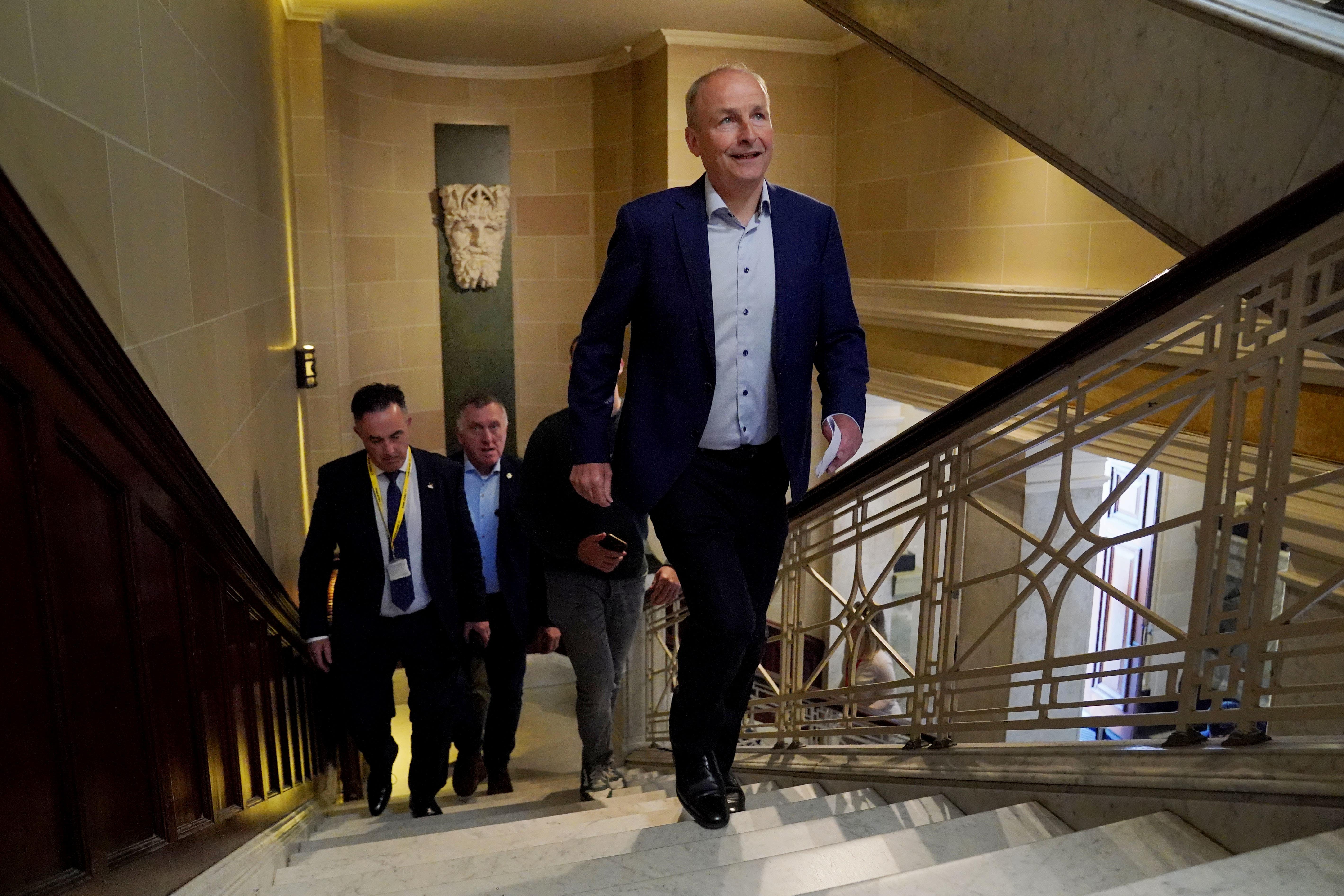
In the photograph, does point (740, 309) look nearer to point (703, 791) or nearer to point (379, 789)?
point (703, 791)

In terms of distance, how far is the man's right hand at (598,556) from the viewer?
293cm

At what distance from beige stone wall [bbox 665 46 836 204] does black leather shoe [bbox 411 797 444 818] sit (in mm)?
4846

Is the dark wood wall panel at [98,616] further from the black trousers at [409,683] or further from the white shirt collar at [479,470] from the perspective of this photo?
the white shirt collar at [479,470]

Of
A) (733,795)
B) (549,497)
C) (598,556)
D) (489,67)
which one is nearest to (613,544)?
(598,556)

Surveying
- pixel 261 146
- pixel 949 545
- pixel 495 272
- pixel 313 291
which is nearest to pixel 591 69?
pixel 495 272

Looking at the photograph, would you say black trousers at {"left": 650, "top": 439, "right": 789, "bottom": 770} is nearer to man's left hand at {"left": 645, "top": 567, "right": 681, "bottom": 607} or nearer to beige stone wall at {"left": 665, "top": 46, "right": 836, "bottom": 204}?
man's left hand at {"left": 645, "top": 567, "right": 681, "bottom": 607}

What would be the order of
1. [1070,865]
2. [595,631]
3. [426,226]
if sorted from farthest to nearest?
[426,226] < [595,631] < [1070,865]

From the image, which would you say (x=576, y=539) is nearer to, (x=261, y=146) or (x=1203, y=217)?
(x=1203, y=217)

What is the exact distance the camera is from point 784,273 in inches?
76.4

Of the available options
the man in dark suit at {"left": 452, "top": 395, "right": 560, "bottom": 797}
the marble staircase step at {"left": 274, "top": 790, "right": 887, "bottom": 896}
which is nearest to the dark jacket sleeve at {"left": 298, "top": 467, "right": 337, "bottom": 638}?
the man in dark suit at {"left": 452, "top": 395, "right": 560, "bottom": 797}

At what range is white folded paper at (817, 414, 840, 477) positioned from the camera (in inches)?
71.9

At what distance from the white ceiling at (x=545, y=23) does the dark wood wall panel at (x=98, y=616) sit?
17.1 ft

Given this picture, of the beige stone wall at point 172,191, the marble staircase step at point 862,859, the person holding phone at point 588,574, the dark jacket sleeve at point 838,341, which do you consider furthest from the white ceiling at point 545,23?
the marble staircase step at point 862,859

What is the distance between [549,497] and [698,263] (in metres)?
1.37
